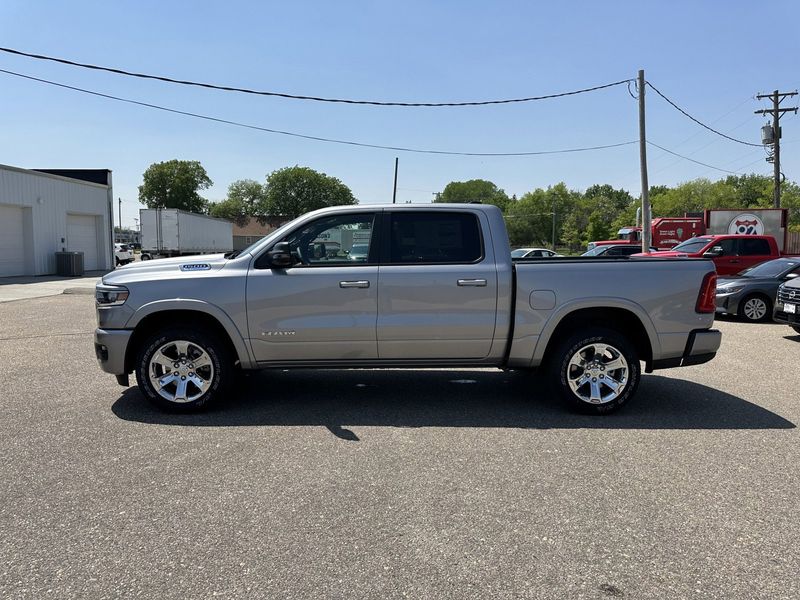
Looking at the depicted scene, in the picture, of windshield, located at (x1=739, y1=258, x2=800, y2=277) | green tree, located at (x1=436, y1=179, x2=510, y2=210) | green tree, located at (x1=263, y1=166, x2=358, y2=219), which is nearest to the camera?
windshield, located at (x1=739, y1=258, x2=800, y2=277)

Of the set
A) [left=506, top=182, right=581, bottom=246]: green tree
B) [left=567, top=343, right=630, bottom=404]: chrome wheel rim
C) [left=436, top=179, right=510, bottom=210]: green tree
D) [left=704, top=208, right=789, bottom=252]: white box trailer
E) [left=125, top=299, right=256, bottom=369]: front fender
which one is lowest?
[left=567, top=343, right=630, bottom=404]: chrome wheel rim

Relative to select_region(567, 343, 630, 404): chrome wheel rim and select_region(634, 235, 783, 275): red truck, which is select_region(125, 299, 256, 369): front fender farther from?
select_region(634, 235, 783, 275): red truck

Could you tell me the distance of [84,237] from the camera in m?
29.1

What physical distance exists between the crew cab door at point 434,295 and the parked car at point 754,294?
29.4ft

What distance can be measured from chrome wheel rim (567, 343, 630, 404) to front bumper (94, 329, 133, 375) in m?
3.95

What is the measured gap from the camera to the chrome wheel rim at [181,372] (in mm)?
5508

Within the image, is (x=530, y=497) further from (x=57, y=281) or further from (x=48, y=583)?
(x=57, y=281)

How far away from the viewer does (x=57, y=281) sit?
74.1ft

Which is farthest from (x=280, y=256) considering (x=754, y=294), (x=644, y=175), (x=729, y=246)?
(x=644, y=175)

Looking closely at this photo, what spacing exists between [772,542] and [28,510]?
13.5 feet

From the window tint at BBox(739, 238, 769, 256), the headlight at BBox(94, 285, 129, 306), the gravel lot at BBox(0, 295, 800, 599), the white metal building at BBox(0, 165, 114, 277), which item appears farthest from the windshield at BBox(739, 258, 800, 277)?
the white metal building at BBox(0, 165, 114, 277)

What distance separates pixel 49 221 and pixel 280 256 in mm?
24750

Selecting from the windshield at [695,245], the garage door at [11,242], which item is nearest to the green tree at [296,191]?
the garage door at [11,242]

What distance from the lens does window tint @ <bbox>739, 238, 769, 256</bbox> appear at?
17406 mm
